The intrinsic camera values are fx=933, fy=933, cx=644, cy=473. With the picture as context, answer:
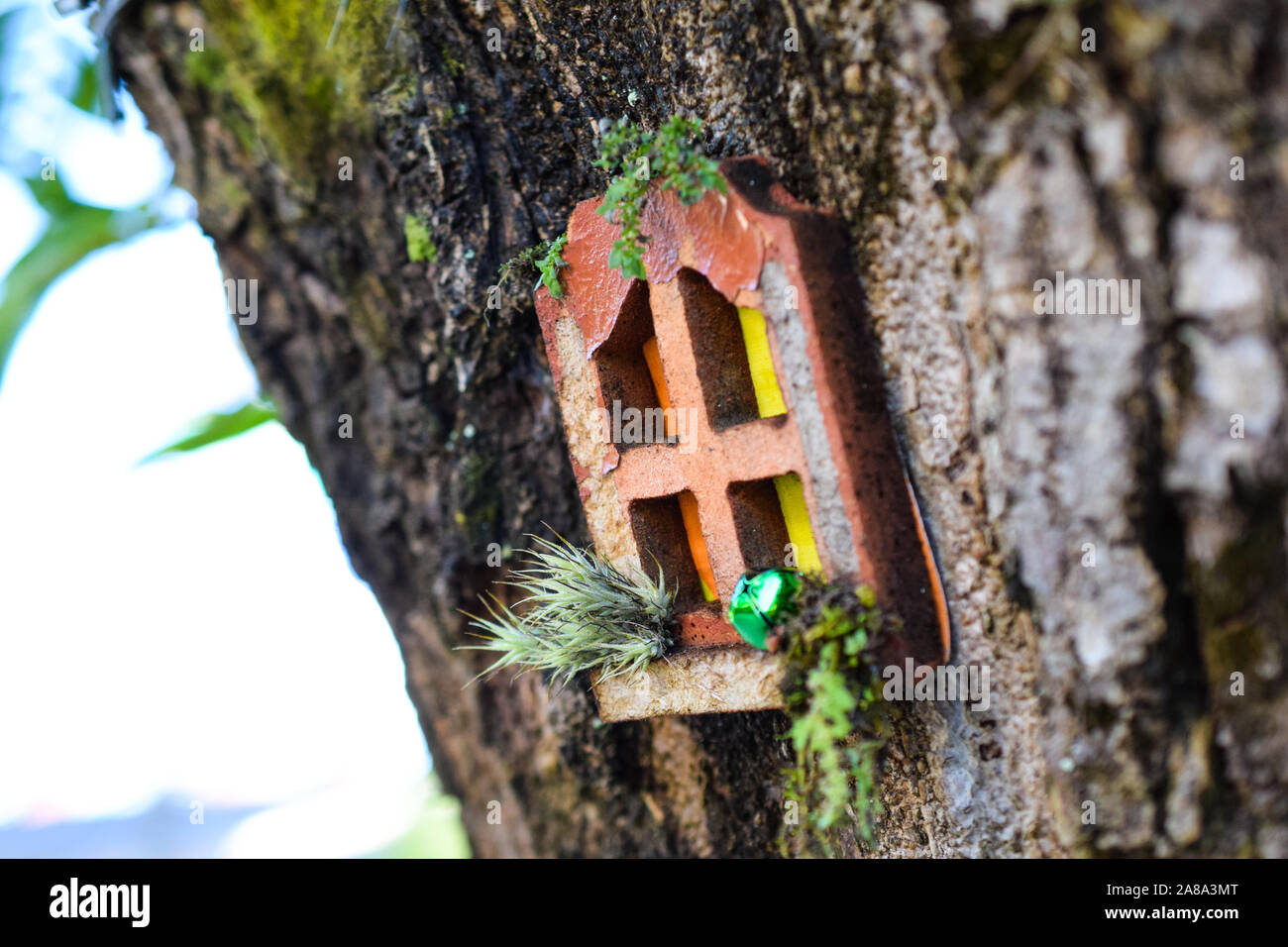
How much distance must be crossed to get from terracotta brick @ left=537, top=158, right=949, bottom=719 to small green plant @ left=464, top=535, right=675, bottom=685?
0.17 ft

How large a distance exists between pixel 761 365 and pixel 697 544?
0.49 meters

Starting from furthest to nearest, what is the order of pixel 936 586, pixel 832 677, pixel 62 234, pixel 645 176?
1. pixel 62 234
2. pixel 645 176
3. pixel 936 586
4. pixel 832 677

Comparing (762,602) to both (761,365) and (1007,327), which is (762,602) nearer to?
(761,365)

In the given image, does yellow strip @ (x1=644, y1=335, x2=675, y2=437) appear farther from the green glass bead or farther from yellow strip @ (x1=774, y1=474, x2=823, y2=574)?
the green glass bead

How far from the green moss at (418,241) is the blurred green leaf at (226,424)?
4.90 feet

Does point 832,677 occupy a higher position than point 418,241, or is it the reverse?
point 418,241

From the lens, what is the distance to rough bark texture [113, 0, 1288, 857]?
4.63 ft

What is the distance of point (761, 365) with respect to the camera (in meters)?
1.98

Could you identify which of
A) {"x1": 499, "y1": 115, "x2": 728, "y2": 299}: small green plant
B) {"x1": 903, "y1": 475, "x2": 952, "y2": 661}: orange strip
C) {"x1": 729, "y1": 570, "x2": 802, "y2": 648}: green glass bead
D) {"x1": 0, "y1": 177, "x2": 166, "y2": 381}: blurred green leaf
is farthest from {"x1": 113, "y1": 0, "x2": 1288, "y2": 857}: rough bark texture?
{"x1": 0, "y1": 177, "x2": 166, "y2": 381}: blurred green leaf

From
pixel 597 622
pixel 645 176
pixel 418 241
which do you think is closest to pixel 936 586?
pixel 597 622

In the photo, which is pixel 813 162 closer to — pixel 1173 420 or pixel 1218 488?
pixel 1173 420

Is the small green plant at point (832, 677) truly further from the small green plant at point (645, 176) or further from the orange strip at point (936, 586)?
the small green plant at point (645, 176)

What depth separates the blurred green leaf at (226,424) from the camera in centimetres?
391
